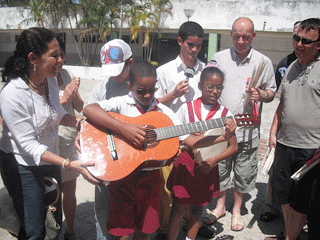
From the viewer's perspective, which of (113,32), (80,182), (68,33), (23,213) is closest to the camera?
(23,213)

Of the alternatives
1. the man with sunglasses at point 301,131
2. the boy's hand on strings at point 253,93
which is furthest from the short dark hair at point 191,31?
the man with sunglasses at point 301,131

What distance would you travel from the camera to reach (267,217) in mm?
3467

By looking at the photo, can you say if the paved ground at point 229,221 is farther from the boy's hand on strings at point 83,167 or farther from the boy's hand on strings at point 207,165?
the boy's hand on strings at point 83,167

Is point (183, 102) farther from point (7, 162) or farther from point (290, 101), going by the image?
point (7, 162)

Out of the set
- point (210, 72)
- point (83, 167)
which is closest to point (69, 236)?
point (83, 167)

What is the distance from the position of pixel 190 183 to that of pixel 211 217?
986mm

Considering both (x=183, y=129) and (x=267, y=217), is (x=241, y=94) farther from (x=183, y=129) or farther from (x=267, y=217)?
(x=267, y=217)

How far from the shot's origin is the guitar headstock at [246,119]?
2.46 m

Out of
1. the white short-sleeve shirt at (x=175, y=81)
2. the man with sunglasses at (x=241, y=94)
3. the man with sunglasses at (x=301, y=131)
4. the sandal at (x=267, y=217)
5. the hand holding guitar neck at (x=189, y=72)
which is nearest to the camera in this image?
the man with sunglasses at (x=301, y=131)

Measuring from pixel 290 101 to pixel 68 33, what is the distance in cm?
2374

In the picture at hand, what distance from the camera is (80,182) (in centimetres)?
429

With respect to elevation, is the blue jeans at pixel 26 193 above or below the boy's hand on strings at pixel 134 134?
below

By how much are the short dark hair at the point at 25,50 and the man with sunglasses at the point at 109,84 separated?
25.2 inches

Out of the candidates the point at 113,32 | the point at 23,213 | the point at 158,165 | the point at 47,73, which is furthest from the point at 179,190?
the point at 113,32
